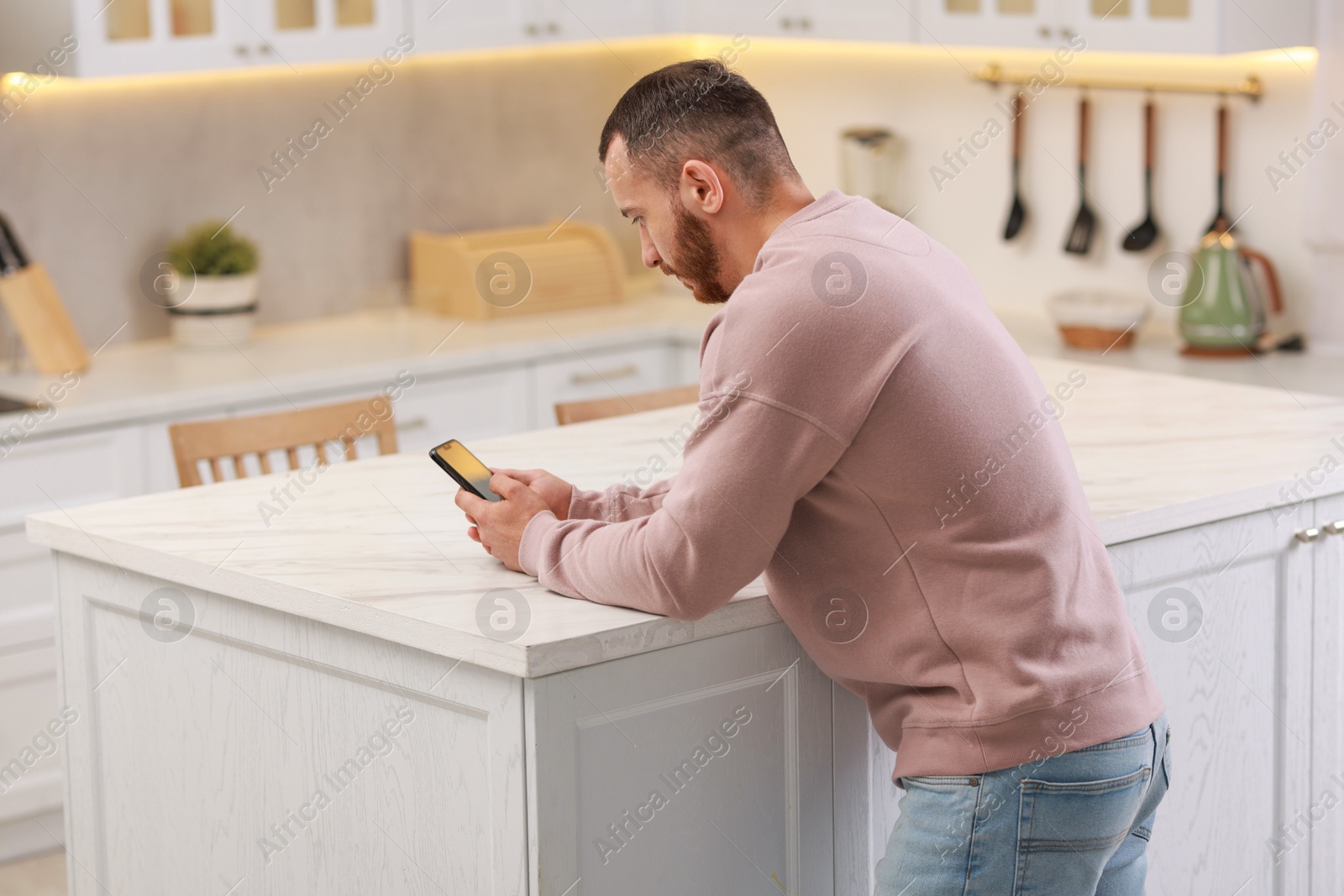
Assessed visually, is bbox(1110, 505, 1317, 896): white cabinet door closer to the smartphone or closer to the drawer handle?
the smartphone

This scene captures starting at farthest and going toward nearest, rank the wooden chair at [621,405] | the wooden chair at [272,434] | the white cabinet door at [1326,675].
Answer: the wooden chair at [621,405], the wooden chair at [272,434], the white cabinet door at [1326,675]

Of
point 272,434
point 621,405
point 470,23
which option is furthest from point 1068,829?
point 470,23

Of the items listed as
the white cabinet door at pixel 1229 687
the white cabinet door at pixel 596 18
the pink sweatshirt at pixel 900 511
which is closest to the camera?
the pink sweatshirt at pixel 900 511

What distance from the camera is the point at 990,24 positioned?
346 cm

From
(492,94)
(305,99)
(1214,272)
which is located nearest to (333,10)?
(305,99)

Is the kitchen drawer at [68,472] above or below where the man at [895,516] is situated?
below

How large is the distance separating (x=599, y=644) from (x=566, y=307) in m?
2.72

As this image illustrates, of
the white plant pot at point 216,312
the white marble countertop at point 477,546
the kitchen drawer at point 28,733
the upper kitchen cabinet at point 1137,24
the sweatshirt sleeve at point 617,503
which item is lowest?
the kitchen drawer at point 28,733

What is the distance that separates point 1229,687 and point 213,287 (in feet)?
8.08

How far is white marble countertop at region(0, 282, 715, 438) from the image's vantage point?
126 inches

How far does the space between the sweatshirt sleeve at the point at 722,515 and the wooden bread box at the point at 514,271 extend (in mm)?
2532

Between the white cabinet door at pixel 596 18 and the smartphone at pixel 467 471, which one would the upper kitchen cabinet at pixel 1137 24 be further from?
the smartphone at pixel 467 471

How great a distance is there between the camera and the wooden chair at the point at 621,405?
8.39ft

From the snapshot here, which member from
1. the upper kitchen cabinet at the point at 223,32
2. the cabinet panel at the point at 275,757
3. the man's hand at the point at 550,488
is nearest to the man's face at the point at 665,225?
the man's hand at the point at 550,488
